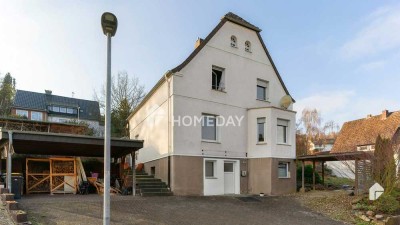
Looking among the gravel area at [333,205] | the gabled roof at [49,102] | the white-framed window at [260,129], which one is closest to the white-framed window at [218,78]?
the white-framed window at [260,129]

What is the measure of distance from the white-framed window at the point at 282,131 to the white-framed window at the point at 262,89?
6.55ft

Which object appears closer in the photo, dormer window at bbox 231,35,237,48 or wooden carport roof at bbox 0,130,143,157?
wooden carport roof at bbox 0,130,143,157

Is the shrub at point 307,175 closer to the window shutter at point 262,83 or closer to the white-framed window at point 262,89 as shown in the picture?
the white-framed window at point 262,89

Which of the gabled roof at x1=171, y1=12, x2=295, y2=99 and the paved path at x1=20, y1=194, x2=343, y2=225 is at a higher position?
the gabled roof at x1=171, y1=12, x2=295, y2=99

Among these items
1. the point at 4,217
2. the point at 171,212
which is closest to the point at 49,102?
the point at 171,212

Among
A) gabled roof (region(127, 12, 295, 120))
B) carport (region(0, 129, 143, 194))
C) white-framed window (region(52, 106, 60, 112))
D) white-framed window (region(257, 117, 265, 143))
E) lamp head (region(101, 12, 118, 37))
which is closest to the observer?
lamp head (region(101, 12, 118, 37))

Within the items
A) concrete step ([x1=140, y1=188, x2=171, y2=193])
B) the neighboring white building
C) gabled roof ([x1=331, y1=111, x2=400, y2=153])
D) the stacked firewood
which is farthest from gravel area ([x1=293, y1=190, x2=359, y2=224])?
gabled roof ([x1=331, y1=111, x2=400, y2=153])

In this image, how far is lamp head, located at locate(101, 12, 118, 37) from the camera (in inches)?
235

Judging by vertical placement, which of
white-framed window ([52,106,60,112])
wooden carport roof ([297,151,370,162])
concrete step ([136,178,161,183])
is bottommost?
concrete step ([136,178,161,183])

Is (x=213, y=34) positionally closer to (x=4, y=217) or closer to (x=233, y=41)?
(x=233, y=41)

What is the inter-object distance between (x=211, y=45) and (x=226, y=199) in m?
8.81

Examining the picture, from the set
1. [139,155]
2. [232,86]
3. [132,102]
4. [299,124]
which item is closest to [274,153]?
[232,86]

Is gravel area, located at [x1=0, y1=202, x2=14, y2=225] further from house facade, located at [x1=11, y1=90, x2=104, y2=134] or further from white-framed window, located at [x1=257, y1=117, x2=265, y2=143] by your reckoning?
house facade, located at [x1=11, y1=90, x2=104, y2=134]

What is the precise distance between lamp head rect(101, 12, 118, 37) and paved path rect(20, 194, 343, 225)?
20.8 ft
